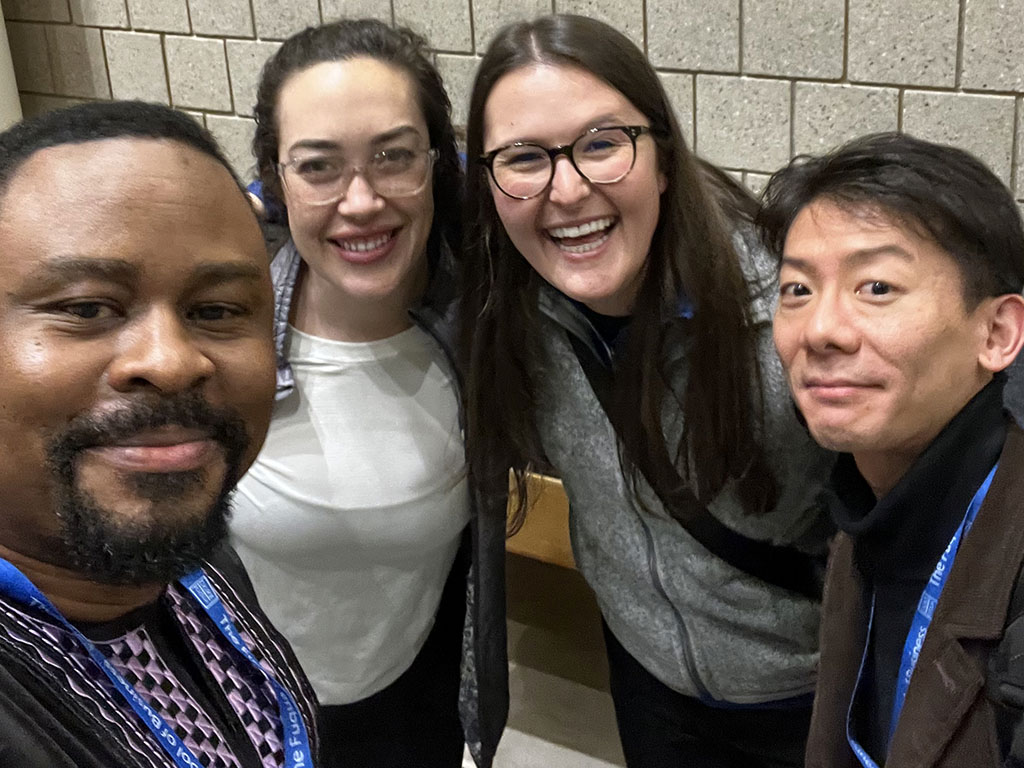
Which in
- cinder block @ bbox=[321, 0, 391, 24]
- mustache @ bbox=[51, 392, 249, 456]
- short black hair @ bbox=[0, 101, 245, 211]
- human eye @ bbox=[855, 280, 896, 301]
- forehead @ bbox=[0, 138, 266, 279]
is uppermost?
cinder block @ bbox=[321, 0, 391, 24]

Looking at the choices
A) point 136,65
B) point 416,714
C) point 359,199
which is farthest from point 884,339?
point 136,65

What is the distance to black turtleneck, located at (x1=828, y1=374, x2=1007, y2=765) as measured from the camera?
3.73 feet

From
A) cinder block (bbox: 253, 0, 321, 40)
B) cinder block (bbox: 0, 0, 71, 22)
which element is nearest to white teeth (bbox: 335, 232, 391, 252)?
cinder block (bbox: 253, 0, 321, 40)

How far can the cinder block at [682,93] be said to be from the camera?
106 inches

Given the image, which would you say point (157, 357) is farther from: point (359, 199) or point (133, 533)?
point (359, 199)

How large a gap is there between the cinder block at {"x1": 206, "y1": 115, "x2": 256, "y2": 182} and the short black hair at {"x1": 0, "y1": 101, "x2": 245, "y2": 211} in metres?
2.62

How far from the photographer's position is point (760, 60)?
2557 millimetres

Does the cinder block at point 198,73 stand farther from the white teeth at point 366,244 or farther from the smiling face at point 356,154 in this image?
the white teeth at point 366,244

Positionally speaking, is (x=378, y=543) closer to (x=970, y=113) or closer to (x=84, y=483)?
(x=84, y=483)

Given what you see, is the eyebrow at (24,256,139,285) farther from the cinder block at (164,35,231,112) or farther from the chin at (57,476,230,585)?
the cinder block at (164,35,231,112)

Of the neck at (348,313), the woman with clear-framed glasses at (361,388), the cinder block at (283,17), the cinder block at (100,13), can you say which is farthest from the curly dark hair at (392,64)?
the cinder block at (100,13)

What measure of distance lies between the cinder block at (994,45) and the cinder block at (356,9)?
5.33ft

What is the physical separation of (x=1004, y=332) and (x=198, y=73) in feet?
10.0

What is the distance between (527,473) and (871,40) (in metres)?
1.33
